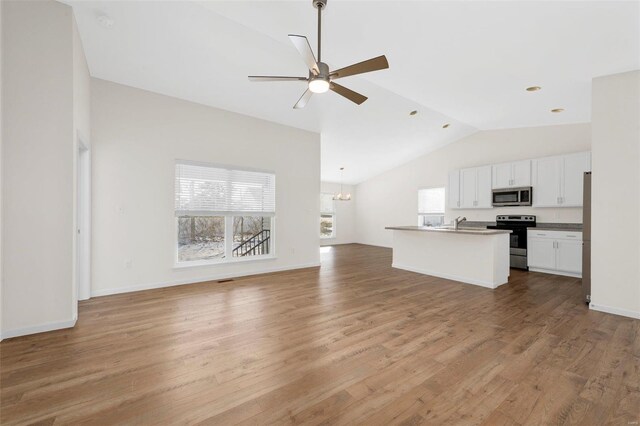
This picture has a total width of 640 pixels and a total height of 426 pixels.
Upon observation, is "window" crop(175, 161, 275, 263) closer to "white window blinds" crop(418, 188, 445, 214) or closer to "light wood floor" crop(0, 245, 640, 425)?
"light wood floor" crop(0, 245, 640, 425)

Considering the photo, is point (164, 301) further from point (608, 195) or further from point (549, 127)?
point (549, 127)

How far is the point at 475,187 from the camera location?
22.9 ft

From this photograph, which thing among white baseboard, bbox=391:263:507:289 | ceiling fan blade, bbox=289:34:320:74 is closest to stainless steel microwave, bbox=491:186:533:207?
white baseboard, bbox=391:263:507:289

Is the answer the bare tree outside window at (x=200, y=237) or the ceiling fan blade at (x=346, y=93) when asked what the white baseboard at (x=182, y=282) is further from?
the ceiling fan blade at (x=346, y=93)

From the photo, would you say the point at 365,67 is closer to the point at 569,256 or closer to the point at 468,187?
the point at 569,256

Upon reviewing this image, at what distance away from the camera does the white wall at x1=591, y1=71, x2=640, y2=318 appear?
325 cm

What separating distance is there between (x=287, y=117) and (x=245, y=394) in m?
4.79

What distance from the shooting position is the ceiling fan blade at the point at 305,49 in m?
2.19

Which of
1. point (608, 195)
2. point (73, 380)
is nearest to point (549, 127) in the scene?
point (608, 195)

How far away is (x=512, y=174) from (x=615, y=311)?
12.1 feet

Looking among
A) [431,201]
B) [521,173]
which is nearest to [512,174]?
[521,173]

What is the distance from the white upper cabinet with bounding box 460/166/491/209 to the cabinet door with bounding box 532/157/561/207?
36.6 inches

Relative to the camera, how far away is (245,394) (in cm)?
187

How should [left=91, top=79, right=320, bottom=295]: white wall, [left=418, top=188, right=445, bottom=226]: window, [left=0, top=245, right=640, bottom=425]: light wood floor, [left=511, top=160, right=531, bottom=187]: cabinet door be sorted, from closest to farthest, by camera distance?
[left=0, top=245, right=640, bottom=425]: light wood floor
[left=91, top=79, right=320, bottom=295]: white wall
[left=511, top=160, right=531, bottom=187]: cabinet door
[left=418, top=188, right=445, bottom=226]: window
